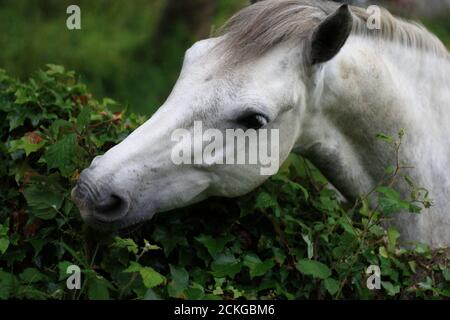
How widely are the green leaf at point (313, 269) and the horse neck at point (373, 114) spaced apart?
607 millimetres

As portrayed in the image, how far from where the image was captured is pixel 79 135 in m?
3.30

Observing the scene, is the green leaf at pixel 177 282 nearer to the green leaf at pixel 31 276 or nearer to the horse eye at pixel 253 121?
the green leaf at pixel 31 276

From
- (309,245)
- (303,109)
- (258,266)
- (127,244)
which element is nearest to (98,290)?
(127,244)

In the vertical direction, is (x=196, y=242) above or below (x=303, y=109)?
below

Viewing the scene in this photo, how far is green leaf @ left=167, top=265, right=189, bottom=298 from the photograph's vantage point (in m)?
2.86

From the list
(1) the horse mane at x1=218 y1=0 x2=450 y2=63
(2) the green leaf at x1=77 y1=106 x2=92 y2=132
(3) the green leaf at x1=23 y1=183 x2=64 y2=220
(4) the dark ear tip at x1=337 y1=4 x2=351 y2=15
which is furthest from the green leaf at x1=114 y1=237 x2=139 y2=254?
(4) the dark ear tip at x1=337 y1=4 x2=351 y2=15

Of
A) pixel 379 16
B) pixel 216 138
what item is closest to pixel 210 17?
pixel 379 16

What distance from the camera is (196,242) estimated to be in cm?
323

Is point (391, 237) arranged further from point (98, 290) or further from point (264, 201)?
point (98, 290)

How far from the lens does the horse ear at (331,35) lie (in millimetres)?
3082

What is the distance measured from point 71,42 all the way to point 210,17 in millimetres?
1793

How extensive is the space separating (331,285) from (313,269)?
0.09 meters

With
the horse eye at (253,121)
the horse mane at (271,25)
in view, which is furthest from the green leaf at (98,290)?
the horse mane at (271,25)

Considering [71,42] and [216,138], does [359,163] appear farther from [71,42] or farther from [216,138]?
[71,42]
